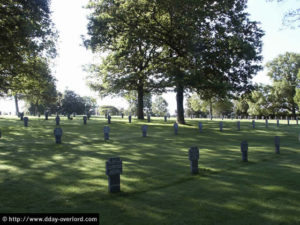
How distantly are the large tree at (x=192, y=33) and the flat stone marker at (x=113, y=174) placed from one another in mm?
17840

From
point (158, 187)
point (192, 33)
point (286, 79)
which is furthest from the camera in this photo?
point (286, 79)

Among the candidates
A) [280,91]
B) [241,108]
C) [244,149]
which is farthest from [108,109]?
[244,149]

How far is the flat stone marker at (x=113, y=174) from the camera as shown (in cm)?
694

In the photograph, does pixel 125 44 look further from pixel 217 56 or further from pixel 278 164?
pixel 278 164

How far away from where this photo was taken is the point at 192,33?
23156mm

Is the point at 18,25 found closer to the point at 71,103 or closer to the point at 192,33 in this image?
the point at 192,33

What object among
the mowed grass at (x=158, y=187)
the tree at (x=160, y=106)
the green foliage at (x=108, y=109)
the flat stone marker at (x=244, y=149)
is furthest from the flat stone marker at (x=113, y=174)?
the tree at (x=160, y=106)

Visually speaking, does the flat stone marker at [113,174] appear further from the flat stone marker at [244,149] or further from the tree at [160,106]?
the tree at [160,106]

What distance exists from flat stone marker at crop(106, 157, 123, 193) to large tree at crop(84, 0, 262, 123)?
58.5 feet

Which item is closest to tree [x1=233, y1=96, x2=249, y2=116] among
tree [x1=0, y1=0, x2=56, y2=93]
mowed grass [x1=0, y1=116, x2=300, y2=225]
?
tree [x1=0, y1=0, x2=56, y2=93]

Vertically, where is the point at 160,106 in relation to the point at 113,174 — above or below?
above

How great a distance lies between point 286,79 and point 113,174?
6580 cm

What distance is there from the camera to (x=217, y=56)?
24484mm

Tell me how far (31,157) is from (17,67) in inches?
636
